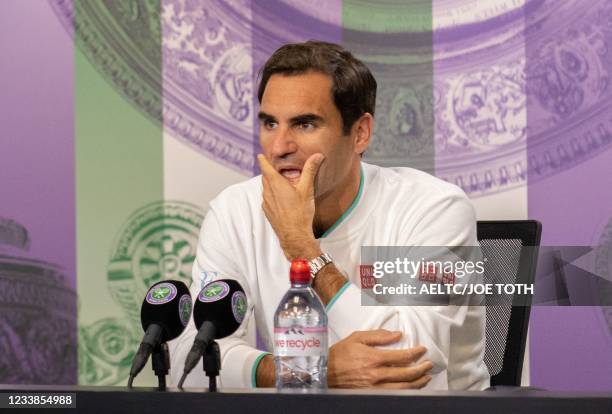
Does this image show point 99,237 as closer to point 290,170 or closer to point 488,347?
point 290,170

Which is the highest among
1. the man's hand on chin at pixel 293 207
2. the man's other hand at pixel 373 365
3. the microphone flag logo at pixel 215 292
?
the man's hand on chin at pixel 293 207

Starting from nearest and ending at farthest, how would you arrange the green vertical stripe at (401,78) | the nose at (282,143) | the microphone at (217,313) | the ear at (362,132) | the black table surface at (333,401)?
the black table surface at (333,401) < the microphone at (217,313) < the nose at (282,143) < the ear at (362,132) < the green vertical stripe at (401,78)

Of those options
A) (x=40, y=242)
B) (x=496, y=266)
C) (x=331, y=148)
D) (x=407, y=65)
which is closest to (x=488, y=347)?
(x=496, y=266)

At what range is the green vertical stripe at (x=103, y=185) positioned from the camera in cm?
281

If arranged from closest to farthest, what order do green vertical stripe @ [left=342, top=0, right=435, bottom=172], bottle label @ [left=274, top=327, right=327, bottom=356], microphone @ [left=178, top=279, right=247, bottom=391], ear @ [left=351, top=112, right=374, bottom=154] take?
microphone @ [left=178, top=279, right=247, bottom=391] < bottle label @ [left=274, top=327, right=327, bottom=356] < ear @ [left=351, top=112, right=374, bottom=154] < green vertical stripe @ [left=342, top=0, right=435, bottom=172]

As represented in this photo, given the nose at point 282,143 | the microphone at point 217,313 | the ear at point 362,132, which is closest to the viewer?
the microphone at point 217,313

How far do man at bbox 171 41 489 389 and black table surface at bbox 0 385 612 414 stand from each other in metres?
0.60

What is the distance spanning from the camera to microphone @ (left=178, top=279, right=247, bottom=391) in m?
1.25

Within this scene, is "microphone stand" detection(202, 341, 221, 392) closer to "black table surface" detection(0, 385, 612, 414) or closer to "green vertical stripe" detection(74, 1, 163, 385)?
"black table surface" detection(0, 385, 612, 414)

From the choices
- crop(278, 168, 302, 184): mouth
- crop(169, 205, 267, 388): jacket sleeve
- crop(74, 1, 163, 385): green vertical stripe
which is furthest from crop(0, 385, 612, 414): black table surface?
crop(74, 1, 163, 385): green vertical stripe

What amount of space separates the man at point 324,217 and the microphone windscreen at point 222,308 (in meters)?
0.47

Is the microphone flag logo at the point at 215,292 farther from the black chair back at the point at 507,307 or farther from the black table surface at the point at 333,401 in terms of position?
the black chair back at the point at 507,307

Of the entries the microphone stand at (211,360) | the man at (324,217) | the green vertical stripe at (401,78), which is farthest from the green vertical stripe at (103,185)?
the microphone stand at (211,360)

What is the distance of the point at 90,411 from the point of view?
1.15 meters
